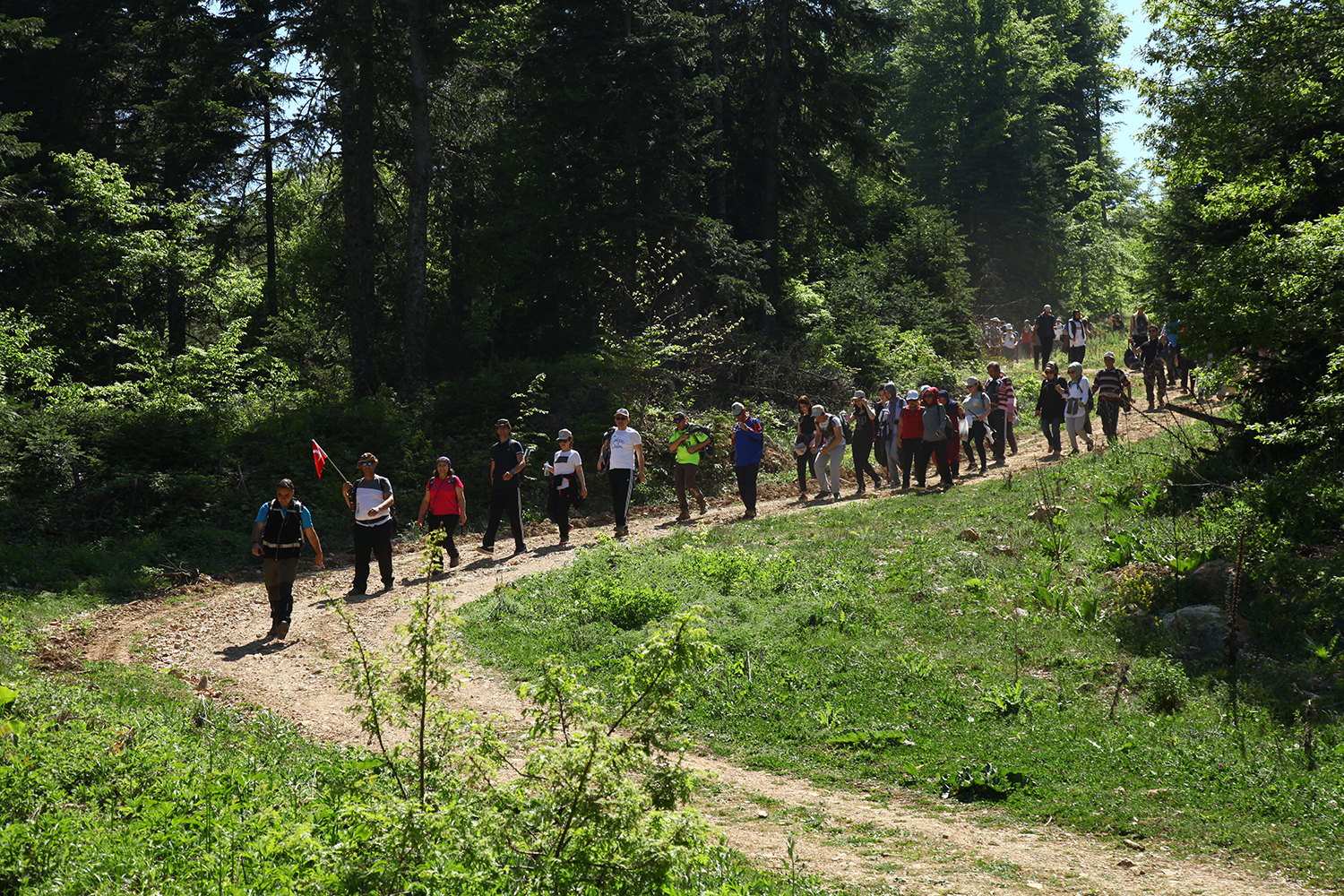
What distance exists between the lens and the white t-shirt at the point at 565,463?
15.3 meters

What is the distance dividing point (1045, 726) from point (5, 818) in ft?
25.0

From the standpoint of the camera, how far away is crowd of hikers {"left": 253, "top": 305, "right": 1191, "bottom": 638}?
506 inches

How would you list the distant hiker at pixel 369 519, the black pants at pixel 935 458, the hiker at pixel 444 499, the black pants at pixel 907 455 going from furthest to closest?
the black pants at pixel 907 455, the black pants at pixel 935 458, the hiker at pixel 444 499, the distant hiker at pixel 369 519

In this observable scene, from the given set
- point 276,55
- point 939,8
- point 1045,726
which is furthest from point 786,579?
point 939,8

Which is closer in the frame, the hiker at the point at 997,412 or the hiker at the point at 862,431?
the hiker at the point at 862,431

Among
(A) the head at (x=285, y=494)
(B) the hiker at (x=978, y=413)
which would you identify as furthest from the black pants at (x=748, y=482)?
(A) the head at (x=285, y=494)

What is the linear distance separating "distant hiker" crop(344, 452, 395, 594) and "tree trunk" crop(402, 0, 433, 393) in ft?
31.0

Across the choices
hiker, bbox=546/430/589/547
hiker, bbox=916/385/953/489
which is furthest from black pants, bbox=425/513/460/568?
hiker, bbox=916/385/953/489

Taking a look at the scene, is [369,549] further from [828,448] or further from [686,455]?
[828,448]

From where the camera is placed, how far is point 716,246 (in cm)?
2377

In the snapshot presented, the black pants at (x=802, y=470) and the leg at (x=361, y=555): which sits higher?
the black pants at (x=802, y=470)

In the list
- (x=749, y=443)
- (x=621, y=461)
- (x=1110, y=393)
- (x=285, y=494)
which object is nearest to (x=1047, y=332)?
(x=1110, y=393)

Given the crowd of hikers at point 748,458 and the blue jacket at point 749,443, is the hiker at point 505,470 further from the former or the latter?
the blue jacket at point 749,443

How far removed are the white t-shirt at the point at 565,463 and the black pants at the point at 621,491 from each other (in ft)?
3.17
